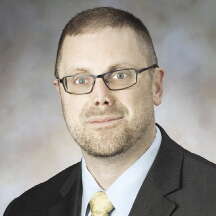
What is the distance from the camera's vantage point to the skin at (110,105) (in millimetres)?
3336

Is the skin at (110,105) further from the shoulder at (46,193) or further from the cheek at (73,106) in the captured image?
the shoulder at (46,193)

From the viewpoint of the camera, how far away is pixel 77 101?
11.0ft

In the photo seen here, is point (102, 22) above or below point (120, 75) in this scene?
above

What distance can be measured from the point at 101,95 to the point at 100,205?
0.57 m

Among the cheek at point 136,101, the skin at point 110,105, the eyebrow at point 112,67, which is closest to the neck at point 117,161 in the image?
the skin at point 110,105

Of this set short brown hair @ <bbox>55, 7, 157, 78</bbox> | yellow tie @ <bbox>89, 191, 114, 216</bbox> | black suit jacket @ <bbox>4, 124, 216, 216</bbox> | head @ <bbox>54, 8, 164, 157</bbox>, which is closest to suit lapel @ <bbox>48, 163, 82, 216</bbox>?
black suit jacket @ <bbox>4, 124, 216, 216</bbox>

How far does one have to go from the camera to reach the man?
3307 mm

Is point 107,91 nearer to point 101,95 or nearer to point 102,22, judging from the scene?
point 101,95

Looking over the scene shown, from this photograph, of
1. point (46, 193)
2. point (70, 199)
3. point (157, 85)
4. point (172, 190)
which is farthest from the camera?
point (46, 193)

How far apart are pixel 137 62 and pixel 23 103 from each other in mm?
1653

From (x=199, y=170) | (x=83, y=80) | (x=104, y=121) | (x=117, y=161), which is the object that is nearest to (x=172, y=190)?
(x=199, y=170)

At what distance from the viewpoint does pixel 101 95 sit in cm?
330

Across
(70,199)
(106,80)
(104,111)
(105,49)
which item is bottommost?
(70,199)

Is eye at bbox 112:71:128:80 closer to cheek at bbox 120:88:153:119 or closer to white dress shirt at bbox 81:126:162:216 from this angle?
cheek at bbox 120:88:153:119
